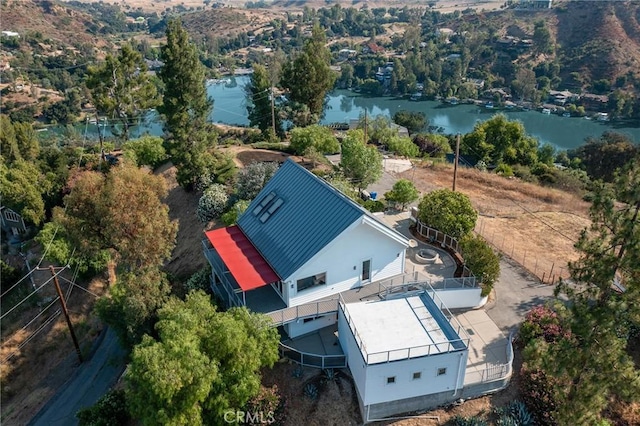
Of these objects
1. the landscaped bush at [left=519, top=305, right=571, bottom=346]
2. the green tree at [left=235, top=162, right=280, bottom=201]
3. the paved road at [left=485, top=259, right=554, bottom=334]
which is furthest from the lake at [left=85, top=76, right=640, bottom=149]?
the landscaped bush at [left=519, top=305, right=571, bottom=346]

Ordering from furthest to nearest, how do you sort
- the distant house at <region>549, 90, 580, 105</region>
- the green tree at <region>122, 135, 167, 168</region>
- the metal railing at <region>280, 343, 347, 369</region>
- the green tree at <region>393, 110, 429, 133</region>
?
the distant house at <region>549, 90, 580, 105</region> → the green tree at <region>393, 110, 429, 133</region> → the green tree at <region>122, 135, 167, 168</region> → the metal railing at <region>280, 343, 347, 369</region>

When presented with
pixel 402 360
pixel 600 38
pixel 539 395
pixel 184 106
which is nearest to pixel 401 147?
pixel 184 106

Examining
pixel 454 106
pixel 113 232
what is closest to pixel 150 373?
pixel 113 232

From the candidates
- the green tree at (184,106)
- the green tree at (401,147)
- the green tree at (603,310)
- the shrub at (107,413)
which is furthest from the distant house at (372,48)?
the green tree at (603,310)

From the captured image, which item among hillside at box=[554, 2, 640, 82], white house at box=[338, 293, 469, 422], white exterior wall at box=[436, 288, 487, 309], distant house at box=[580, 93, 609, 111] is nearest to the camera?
white house at box=[338, 293, 469, 422]

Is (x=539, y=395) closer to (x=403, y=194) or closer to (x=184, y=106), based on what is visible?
(x=403, y=194)

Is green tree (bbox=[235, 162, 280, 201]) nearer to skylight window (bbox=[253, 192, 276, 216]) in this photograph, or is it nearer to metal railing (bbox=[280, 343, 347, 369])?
skylight window (bbox=[253, 192, 276, 216])

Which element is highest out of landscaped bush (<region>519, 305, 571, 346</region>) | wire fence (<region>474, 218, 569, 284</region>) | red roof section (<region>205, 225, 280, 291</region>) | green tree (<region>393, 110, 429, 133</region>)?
red roof section (<region>205, 225, 280, 291</region>)
